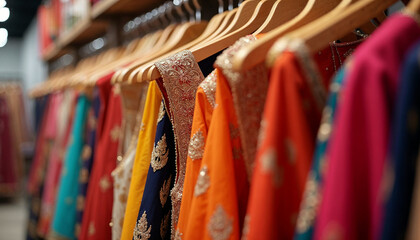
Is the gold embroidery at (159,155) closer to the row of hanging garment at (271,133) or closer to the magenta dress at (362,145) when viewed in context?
the row of hanging garment at (271,133)

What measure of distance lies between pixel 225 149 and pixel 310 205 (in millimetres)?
223

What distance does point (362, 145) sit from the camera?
17.7 inches

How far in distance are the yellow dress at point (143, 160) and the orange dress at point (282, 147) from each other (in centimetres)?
43

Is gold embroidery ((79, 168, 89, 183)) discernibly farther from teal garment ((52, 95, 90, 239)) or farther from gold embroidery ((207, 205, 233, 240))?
gold embroidery ((207, 205, 233, 240))

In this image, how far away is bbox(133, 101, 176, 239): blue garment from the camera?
855mm

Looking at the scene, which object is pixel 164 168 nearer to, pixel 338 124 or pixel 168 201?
pixel 168 201

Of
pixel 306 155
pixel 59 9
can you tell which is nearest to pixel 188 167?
pixel 306 155

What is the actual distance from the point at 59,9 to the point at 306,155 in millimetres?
2832

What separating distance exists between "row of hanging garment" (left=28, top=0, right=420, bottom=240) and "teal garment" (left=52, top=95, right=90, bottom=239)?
0.26 metres

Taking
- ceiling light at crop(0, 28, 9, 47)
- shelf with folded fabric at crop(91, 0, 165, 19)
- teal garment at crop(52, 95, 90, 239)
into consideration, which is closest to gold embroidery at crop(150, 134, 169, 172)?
teal garment at crop(52, 95, 90, 239)

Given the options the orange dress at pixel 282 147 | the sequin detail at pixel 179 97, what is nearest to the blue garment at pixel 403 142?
the orange dress at pixel 282 147

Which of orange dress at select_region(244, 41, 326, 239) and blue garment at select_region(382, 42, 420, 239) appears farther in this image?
orange dress at select_region(244, 41, 326, 239)

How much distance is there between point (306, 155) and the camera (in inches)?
20.6

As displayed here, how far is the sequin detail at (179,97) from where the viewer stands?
85 centimetres
